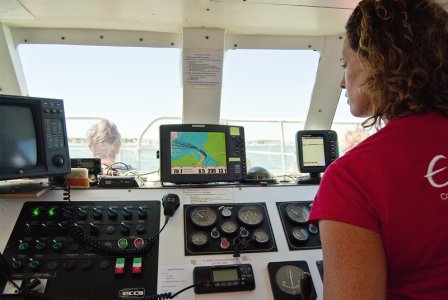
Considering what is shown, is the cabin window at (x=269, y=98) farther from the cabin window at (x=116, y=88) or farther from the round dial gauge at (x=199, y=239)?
the round dial gauge at (x=199, y=239)

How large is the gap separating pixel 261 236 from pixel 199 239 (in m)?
0.24

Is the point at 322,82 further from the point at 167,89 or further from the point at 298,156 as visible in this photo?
the point at 167,89

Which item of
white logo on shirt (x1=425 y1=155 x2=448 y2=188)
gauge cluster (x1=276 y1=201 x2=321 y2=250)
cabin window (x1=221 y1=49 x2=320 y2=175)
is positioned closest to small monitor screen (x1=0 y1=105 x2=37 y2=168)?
gauge cluster (x1=276 y1=201 x2=321 y2=250)

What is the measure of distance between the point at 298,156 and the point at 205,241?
0.73 metres

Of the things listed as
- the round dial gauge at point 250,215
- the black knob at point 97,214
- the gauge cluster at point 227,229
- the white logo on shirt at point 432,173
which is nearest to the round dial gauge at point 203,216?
the gauge cluster at point 227,229

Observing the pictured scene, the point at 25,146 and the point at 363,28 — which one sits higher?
the point at 363,28

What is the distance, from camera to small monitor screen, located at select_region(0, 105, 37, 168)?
4.04 feet

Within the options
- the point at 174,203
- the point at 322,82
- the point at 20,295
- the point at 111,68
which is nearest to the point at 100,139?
the point at 111,68

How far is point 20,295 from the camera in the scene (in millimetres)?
1038

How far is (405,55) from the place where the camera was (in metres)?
0.81

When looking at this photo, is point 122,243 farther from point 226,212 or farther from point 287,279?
point 287,279

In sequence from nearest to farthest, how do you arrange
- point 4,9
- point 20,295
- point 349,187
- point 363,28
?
point 349,187 < point 363,28 < point 20,295 < point 4,9

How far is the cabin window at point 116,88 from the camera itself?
2.25m

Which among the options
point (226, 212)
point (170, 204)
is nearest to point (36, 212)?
point (170, 204)
